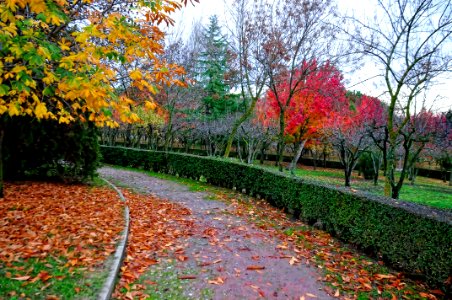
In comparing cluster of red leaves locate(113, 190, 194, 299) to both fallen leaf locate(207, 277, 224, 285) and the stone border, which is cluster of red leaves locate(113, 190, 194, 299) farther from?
fallen leaf locate(207, 277, 224, 285)

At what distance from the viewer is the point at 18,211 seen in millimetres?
6344

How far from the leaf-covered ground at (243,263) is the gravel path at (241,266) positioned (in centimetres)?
1

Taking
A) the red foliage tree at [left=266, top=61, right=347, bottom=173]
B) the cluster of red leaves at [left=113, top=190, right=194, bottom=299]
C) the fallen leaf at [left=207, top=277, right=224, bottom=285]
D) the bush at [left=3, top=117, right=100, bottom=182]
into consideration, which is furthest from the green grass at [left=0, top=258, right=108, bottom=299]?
the red foliage tree at [left=266, top=61, right=347, bottom=173]

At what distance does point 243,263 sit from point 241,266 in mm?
139

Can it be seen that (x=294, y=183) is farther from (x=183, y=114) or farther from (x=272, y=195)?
(x=183, y=114)

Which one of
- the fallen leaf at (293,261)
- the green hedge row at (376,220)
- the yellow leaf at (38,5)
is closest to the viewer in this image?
the yellow leaf at (38,5)

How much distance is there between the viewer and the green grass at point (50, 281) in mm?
3312

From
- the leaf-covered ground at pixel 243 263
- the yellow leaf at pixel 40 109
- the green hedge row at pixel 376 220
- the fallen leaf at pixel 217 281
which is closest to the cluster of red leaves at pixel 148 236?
the leaf-covered ground at pixel 243 263

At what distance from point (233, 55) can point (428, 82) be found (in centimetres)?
906

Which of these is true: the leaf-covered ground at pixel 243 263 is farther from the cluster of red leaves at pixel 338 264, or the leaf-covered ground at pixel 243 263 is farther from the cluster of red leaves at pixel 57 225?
the cluster of red leaves at pixel 57 225

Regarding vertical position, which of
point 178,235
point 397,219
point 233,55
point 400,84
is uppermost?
point 233,55

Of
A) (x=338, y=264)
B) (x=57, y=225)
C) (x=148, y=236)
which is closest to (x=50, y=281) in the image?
(x=57, y=225)

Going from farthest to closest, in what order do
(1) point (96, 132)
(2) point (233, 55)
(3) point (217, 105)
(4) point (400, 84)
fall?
(3) point (217, 105)
(2) point (233, 55)
(1) point (96, 132)
(4) point (400, 84)

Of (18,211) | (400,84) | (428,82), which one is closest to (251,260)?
(18,211)
